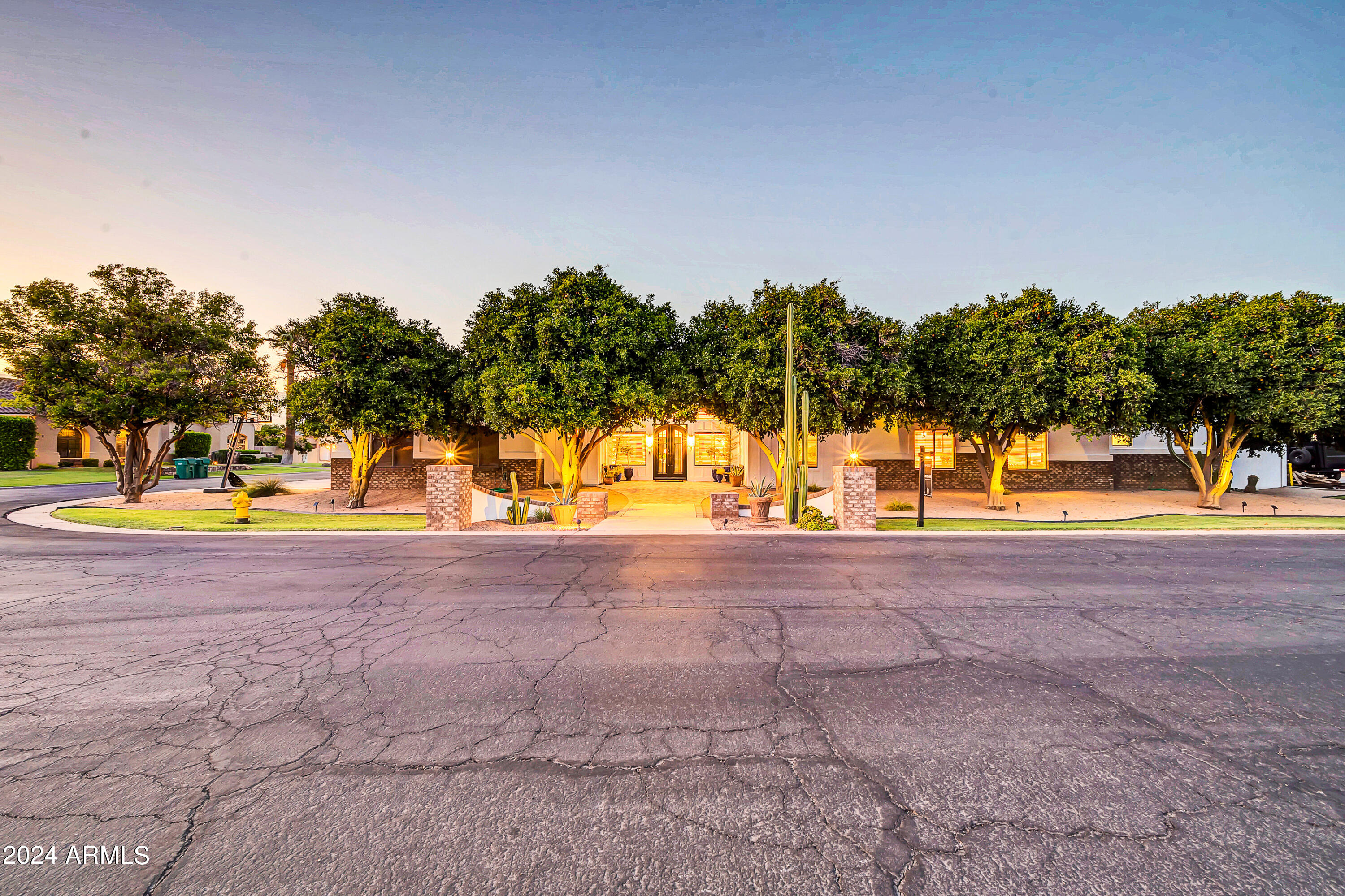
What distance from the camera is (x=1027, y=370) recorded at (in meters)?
15.0

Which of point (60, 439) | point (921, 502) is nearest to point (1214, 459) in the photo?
point (921, 502)

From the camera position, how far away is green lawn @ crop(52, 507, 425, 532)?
12031 mm

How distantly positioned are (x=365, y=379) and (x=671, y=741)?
16271 mm

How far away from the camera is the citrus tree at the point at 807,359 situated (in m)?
15.3

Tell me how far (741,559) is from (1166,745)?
6.07 meters

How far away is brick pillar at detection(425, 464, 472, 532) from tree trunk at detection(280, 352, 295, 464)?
7.44m

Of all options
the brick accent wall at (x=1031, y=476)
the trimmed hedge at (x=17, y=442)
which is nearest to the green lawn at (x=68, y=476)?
the trimmed hedge at (x=17, y=442)

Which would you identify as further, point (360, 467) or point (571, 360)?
point (360, 467)

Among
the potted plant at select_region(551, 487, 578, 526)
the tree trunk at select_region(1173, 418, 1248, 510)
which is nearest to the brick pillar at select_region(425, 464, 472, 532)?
the potted plant at select_region(551, 487, 578, 526)

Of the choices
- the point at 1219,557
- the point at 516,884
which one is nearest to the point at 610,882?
the point at 516,884

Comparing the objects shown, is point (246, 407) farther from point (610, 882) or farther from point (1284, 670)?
point (1284, 670)

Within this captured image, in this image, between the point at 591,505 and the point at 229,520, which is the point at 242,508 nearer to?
the point at 229,520

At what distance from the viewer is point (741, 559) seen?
29.3ft

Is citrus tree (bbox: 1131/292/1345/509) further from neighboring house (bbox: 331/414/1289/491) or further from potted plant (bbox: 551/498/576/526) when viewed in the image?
potted plant (bbox: 551/498/576/526)
